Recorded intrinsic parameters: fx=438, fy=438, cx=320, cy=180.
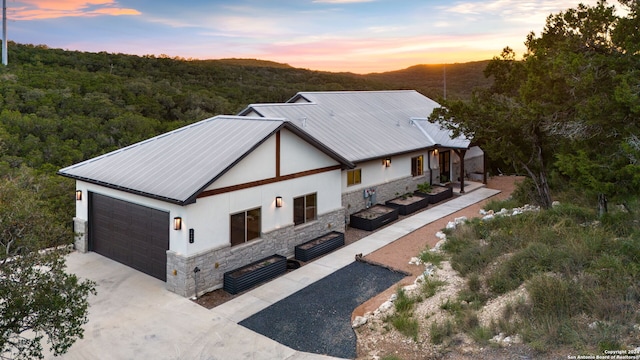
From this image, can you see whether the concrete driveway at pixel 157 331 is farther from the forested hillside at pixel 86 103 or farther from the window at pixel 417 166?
the window at pixel 417 166

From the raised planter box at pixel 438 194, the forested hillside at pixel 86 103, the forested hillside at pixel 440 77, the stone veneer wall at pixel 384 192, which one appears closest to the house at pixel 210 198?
the stone veneer wall at pixel 384 192

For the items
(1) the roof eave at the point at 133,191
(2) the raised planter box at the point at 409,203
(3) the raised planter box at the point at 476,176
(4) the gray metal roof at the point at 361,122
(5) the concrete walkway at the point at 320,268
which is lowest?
(5) the concrete walkway at the point at 320,268

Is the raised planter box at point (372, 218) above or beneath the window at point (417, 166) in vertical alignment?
beneath

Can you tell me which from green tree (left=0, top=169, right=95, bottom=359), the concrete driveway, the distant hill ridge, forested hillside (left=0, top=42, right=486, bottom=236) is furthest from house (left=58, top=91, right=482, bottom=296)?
the distant hill ridge

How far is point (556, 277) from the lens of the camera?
9945 millimetres

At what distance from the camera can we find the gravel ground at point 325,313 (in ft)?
31.9

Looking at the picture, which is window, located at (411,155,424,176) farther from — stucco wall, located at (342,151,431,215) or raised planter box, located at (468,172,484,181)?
raised planter box, located at (468,172,484,181)

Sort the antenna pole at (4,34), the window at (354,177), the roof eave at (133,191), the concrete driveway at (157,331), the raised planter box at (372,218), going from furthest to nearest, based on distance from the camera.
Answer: the antenna pole at (4,34) < the window at (354,177) < the raised planter box at (372,218) < the roof eave at (133,191) < the concrete driveway at (157,331)

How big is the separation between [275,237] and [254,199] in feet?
5.16

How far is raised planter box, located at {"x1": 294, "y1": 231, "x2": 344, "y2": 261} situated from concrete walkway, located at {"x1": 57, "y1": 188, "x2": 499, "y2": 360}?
0.97 ft

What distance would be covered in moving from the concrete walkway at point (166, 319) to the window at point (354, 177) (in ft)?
16.2

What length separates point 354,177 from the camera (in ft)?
64.8

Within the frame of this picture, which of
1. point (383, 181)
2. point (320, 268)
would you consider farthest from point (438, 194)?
point (320, 268)

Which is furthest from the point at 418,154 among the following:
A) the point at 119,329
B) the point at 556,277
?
the point at 119,329
